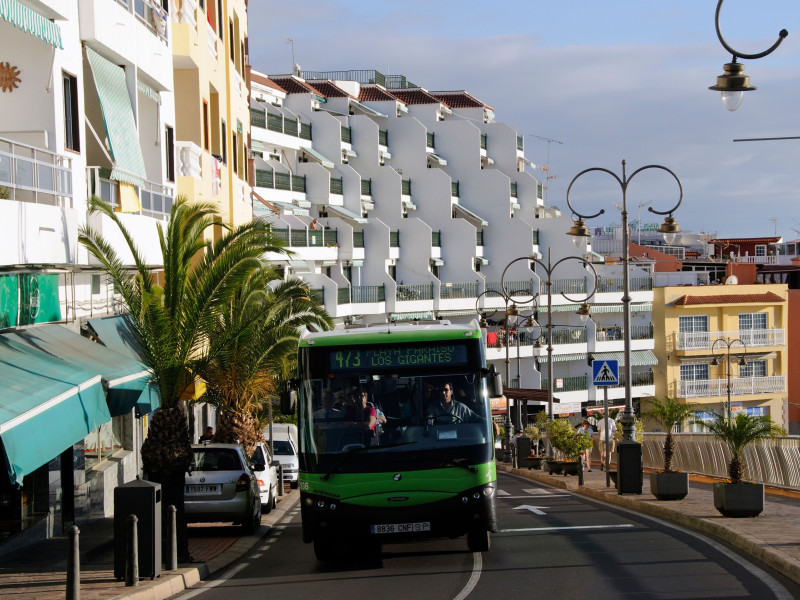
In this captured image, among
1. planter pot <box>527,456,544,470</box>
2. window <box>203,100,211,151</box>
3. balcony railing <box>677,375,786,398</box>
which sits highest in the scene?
window <box>203,100,211,151</box>

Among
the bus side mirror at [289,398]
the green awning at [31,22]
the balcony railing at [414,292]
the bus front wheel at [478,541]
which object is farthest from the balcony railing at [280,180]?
the bus front wheel at [478,541]

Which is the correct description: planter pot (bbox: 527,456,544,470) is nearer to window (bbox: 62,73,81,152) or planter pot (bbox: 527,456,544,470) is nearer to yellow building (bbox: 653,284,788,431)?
window (bbox: 62,73,81,152)

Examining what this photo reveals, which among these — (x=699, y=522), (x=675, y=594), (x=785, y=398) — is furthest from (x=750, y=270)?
(x=675, y=594)

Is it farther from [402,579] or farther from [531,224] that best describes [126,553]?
[531,224]

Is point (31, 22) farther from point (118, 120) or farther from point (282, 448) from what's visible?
point (282, 448)

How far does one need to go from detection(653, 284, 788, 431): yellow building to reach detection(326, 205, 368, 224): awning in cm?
2365

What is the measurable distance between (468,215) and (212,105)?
57.6m

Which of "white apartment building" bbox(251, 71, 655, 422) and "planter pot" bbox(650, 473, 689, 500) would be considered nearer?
"planter pot" bbox(650, 473, 689, 500)

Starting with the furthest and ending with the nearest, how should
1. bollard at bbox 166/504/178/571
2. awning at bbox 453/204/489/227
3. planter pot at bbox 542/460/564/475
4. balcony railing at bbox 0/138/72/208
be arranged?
1. awning at bbox 453/204/489/227
2. planter pot at bbox 542/460/564/475
3. balcony railing at bbox 0/138/72/208
4. bollard at bbox 166/504/178/571

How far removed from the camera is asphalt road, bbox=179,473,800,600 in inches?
496

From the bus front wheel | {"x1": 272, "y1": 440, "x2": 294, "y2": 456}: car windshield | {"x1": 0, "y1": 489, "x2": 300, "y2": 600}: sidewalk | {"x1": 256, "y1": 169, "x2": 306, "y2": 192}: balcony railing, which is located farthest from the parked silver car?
{"x1": 256, "y1": 169, "x2": 306, "y2": 192}: balcony railing

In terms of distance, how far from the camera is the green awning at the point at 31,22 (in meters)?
15.6

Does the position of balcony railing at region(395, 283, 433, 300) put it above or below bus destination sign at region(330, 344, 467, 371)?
above

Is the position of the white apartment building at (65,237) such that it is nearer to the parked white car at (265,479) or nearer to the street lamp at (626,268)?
the parked white car at (265,479)
